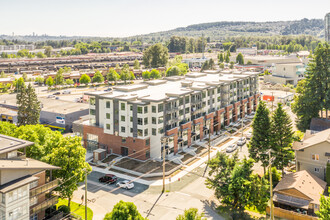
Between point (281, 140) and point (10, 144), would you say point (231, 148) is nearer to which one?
point (281, 140)

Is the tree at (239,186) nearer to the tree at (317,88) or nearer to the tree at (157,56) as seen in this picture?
the tree at (317,88)

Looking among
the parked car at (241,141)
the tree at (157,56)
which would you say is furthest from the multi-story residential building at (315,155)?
the tree at (157,56)

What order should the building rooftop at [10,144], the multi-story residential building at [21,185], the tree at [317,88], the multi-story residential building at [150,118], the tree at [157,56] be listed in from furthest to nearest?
the tree at [157,56] < the tree at [317,88] < the multi-story residential building at [150,118] < the building rooftop at [10,144] < the multi-story residential building at [21,185]

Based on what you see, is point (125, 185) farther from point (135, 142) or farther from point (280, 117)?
point (280, 117)

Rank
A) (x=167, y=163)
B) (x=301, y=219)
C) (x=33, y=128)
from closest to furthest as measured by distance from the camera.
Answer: (x=301, y=219) → (x=33, y=128) → (x=167, y=163)

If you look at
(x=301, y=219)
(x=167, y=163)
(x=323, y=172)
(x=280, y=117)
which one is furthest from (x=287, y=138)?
(x=167, y=163)

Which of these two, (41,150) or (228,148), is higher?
(41,150)

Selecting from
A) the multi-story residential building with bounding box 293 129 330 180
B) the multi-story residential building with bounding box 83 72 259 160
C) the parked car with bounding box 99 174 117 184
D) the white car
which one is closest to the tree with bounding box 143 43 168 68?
the multi-story residential building with bounding box 83 72 259 160
